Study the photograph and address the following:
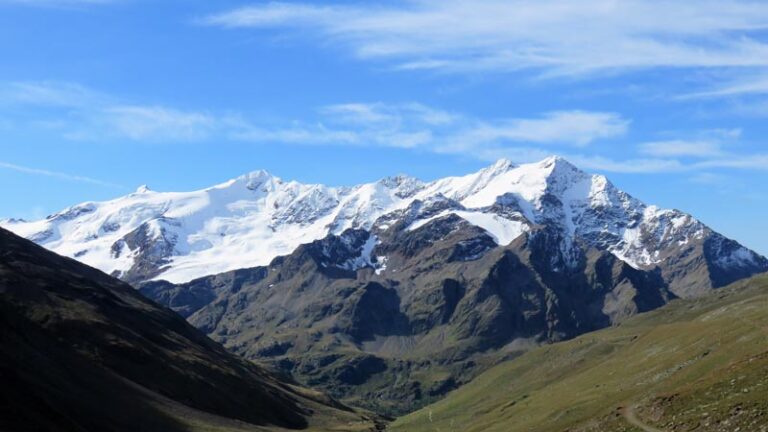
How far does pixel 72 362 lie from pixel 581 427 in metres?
129

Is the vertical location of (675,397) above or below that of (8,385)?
below

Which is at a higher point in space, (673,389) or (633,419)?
(673,389)

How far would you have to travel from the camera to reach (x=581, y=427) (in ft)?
Answer: 335

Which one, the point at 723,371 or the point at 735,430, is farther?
the point at 723,371

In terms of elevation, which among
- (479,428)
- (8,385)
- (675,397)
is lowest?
(479,428)

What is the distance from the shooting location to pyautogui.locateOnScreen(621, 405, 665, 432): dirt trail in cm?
8219

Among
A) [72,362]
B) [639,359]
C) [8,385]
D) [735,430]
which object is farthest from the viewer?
[72,362]

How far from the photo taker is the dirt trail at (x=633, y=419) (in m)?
82.2

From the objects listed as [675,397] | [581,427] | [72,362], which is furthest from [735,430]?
[72,362]

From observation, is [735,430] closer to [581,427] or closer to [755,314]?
[581,427]

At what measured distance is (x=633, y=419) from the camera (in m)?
88.9

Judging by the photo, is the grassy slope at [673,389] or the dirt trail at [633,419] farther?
the dirt trail at [633,419]

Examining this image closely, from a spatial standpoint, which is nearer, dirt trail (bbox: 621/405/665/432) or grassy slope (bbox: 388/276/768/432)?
grassy slope (bbox: 388/276/768/432)

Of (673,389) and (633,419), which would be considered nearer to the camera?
(633,419)
